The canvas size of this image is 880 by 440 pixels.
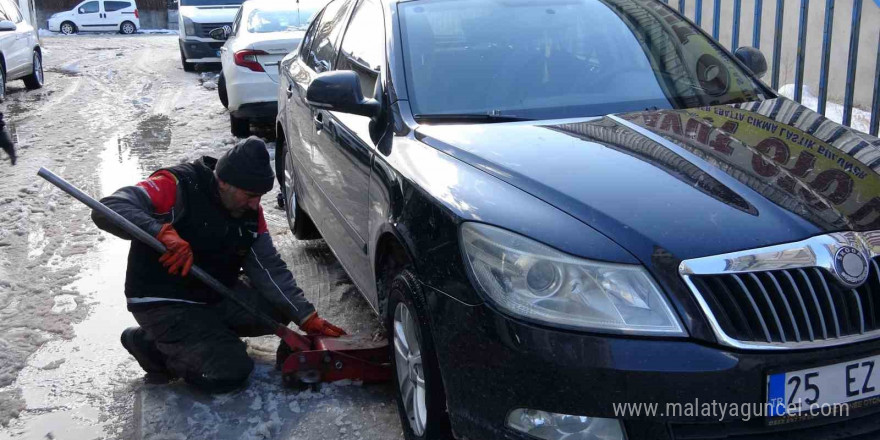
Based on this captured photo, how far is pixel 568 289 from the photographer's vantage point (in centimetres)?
245

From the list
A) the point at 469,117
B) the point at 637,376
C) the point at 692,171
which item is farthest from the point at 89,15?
the point at 637,376

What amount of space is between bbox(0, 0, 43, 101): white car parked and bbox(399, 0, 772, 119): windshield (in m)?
9.66

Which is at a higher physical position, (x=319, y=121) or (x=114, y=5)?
(x=319, y=121)

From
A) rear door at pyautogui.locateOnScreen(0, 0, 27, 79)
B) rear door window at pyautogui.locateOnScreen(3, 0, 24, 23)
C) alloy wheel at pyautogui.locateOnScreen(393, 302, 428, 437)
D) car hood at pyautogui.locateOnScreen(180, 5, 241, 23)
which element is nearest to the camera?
alloy wheel at pyautogui.locateOnScreen(393, 302, 428, 437)

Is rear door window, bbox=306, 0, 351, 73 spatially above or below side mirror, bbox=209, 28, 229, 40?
above

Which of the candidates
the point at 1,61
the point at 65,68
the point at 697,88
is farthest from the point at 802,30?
the point at 65,68

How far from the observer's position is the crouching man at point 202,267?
3.79m

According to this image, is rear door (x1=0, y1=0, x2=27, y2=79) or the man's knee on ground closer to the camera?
the man's knee on ground

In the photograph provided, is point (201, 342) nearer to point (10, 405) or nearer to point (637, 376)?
point (10, 405)

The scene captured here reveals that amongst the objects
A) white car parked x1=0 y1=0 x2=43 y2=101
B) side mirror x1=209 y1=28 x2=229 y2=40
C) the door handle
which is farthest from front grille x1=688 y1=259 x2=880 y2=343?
white car parked x1=0 y1=0 x2=43 y2=101

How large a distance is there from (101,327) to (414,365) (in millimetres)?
2272

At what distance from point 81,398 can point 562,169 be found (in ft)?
7.66

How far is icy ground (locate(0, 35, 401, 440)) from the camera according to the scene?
142 inches

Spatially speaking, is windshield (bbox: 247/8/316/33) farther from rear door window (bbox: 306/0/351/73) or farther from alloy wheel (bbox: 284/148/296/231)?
rear door window (bbox: 306/0/351/73)
